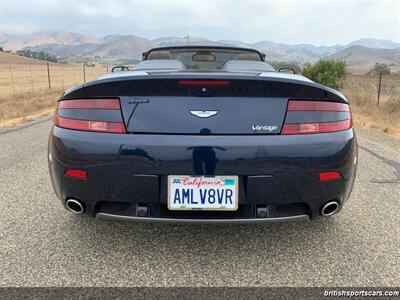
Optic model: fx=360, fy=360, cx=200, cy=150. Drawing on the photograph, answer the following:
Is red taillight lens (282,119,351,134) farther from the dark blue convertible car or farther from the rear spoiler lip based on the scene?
the rear spoiler lip

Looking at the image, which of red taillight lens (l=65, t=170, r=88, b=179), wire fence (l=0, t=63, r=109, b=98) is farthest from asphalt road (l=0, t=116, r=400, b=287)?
wire fence (l=0, t=63, r=109, b=98)

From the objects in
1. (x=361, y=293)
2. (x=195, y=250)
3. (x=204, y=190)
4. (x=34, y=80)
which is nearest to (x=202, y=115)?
(x=204, y=190)

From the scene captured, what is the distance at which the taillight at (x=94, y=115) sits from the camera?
2.11 meters

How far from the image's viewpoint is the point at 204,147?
2.02 m

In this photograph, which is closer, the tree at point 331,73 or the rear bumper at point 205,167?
the rear bumper at point 205,167

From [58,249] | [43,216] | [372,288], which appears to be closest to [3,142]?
[43,216]

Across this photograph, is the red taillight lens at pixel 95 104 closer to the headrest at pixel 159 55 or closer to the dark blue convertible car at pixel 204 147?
the dark blue convertible car at pixel 204 147

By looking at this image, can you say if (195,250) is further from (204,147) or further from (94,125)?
(94,125)

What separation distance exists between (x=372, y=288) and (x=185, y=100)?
1.52 m

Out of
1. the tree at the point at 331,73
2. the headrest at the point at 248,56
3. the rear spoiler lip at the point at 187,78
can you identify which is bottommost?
the tree at the point at 331,73

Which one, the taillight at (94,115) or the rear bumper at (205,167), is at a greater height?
the taillight at (94,115)

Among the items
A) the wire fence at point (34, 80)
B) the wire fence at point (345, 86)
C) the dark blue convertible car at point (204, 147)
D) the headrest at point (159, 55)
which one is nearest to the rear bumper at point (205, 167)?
the dark blue convertible car at point (204, 147)

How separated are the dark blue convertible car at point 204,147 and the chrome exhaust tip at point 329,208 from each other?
35mm

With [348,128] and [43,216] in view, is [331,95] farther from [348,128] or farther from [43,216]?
[43,216]
